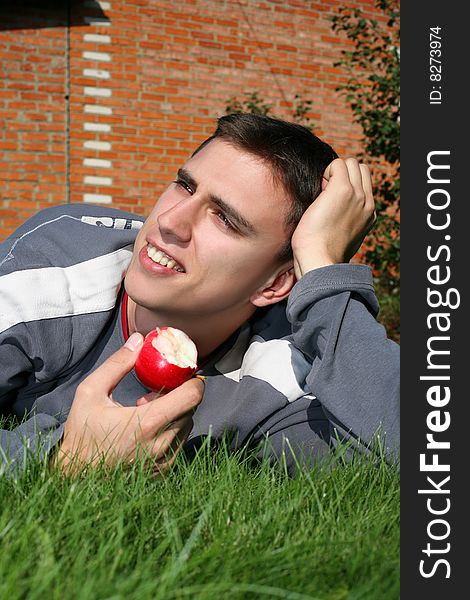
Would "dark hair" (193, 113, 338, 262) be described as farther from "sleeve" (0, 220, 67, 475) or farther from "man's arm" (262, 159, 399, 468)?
"sleeve" (0, 220, 67, 475)

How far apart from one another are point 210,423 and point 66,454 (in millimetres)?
671

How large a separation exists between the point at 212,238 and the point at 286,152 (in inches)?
19.2

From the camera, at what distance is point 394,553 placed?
154cm

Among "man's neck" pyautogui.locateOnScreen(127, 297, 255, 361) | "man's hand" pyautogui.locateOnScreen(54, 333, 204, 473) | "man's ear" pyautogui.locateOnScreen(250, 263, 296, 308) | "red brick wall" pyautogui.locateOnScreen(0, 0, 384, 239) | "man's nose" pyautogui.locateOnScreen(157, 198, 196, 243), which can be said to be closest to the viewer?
"man's hand" pyautogui.locateOnScreen(54, 333, 204, 473)

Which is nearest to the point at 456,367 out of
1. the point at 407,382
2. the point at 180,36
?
the point at 407,382

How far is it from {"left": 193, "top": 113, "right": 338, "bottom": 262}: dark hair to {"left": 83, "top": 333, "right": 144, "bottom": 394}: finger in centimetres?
82

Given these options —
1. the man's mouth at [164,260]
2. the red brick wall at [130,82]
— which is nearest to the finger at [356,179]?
the man's mouth at [164,260]

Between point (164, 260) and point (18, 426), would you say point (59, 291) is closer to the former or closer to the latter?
point (164, 260)

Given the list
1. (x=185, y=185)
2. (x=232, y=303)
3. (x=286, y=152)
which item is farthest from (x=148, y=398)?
(x=286, y=152)

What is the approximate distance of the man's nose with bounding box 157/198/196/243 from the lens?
2504 millimetres

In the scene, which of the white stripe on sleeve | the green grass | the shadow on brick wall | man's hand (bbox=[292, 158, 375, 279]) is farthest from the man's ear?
the shadow on brick wall

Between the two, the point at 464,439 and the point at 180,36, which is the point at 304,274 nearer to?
the point at 464,439

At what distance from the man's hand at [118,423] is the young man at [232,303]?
0.02m

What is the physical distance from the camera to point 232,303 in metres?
2.74
